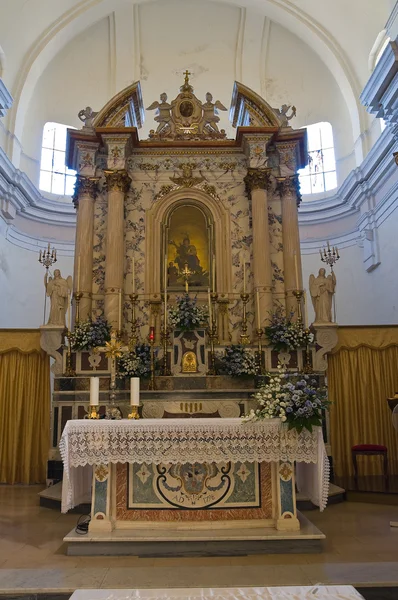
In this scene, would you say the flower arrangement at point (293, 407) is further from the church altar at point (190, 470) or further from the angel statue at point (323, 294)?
the angel statue at point (323, 294)

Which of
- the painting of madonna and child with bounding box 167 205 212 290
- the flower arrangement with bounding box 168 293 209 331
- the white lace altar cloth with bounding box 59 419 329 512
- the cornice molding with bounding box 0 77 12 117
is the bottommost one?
the white lace altar cloth with bounding box 59 419 329 512

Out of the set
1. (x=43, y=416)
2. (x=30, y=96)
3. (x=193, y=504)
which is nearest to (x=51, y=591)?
(x=193, y=504)

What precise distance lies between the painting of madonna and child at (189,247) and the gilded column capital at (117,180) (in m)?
1.13

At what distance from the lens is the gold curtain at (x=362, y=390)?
988 centimetres

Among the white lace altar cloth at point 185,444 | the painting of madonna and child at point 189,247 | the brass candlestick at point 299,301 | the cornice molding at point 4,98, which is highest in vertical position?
the cornice molding at point 4,98

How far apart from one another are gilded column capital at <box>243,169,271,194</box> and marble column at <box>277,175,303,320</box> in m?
0.42

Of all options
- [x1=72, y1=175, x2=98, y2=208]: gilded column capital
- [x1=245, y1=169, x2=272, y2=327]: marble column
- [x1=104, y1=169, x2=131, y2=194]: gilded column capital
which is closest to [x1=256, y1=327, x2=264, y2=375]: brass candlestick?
[x1=245, y1=169, x2=272, y2=327]: marble column

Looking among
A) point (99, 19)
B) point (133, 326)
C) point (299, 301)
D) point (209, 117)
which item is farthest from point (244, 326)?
point (99, 19)

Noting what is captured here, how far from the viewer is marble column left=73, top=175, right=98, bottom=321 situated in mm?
9883

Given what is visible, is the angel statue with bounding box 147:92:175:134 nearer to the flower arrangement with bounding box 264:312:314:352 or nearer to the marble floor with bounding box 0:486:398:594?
the flower arrangement with bounding box 264:312:314:352

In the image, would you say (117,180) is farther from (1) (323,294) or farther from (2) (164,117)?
(1) (323,294)

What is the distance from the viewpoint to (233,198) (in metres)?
10.7

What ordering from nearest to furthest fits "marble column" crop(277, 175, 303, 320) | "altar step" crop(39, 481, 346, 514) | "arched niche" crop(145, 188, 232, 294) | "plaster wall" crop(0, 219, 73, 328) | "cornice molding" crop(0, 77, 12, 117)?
"altar step" crop(39, 481, 346, 514) → "marble column" crop(277, 175, 303, 320) → "arched niche" crop(145, 188, 232, 294) → "cornice molding" crop(0, 77, 12, 117) → "plaster wall" crop(0, 219, 73, 328)

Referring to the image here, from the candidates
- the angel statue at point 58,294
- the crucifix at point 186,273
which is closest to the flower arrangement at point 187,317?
the crucifix at point 186,273
